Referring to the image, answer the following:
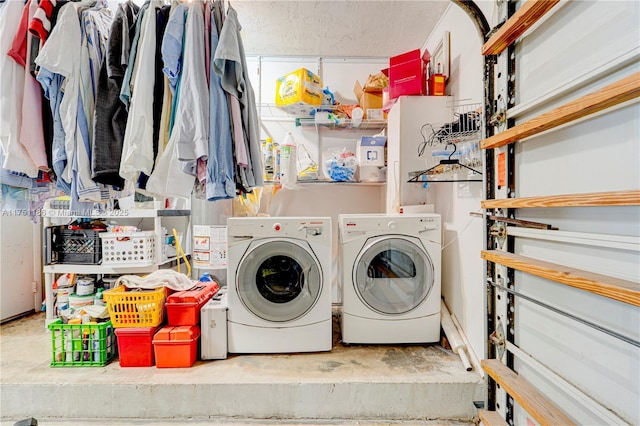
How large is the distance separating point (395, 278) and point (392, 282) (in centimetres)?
3

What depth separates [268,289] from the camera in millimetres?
2014

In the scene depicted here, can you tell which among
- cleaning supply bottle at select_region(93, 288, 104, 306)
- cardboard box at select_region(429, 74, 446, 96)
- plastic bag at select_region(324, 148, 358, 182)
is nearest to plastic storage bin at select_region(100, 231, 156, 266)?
cleaning supply bottle at select_region(93, 288, 104, 306)

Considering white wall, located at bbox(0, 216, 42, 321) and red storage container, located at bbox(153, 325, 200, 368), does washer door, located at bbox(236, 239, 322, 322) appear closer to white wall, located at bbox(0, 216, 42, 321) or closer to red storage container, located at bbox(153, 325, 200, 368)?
red storage container, located at bbox(153, 325, 200, 368)

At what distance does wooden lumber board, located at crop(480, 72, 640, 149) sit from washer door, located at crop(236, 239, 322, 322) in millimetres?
1312

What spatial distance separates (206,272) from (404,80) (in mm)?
2266

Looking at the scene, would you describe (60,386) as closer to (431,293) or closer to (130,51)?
(130,51)

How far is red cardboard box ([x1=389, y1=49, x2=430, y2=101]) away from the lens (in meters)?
2.28

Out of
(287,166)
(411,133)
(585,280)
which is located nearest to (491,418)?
(585,280)

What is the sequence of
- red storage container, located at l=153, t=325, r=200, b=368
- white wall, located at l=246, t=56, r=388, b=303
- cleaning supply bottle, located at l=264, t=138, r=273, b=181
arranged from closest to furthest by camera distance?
red storage container, located at l=153, t=325, r=200, b=368, cleaning supply bottle, located at l=264, t=138, r=273, b=181, white wall, located at l=246, t=56, r=388, b=303

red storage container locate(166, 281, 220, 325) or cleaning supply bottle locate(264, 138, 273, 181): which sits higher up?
cleaning supply bottle locate(264, 138, 273, 181)

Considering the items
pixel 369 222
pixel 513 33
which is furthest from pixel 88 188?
pixel 513 33

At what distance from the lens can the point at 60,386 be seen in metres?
1.63

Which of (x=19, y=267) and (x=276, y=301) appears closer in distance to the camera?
(x=276, y=301)

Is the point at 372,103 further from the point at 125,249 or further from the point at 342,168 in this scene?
the point at 125,249
